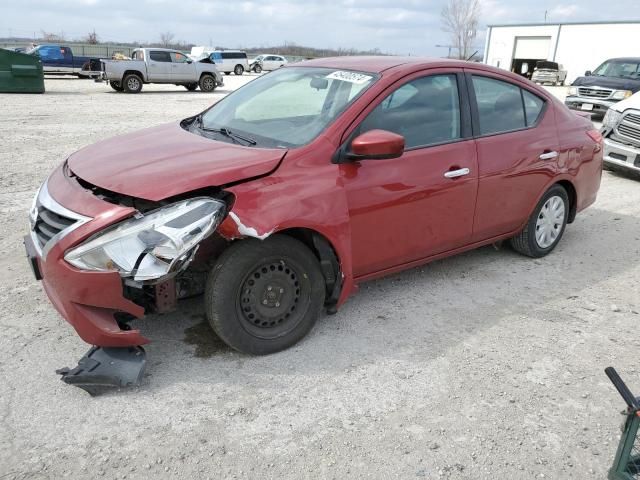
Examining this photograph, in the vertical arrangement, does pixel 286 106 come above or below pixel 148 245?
above

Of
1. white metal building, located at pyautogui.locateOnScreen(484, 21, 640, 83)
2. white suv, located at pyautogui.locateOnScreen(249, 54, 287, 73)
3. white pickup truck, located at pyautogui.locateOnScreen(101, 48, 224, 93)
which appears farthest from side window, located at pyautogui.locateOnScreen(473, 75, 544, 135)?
white suv, located at pyautogui.locateOnScreen(249, 54, 287, 73)

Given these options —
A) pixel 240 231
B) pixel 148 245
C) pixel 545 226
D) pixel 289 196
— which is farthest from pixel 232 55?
pixel 148 245

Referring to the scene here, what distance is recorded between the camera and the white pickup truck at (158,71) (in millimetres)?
20623

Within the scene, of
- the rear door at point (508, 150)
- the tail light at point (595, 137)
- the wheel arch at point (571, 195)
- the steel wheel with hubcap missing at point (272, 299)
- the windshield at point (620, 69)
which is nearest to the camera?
the steel wheel with hubcap missing at point (272, 299)

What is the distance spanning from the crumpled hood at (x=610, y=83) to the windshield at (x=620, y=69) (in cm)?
50

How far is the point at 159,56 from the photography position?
72.3 feet

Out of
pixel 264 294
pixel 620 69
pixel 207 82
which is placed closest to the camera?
pixel 264 294

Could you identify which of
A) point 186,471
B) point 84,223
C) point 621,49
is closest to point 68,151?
point 84,223

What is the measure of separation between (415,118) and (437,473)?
2.29m

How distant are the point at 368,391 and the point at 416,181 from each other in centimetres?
144

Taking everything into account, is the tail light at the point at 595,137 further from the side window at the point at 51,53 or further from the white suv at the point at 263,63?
the white suv at the point at 263,63

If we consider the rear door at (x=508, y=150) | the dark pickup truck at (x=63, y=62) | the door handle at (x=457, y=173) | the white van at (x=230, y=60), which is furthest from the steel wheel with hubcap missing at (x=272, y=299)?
the white van at (x=230, y=60)

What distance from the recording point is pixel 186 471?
240cm

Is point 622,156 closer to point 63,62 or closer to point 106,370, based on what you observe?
point 106,370
